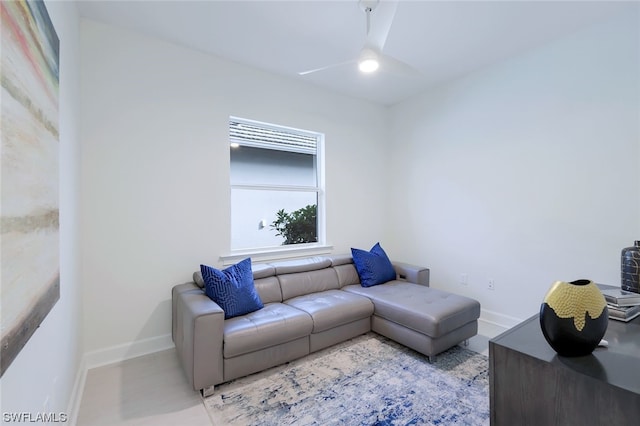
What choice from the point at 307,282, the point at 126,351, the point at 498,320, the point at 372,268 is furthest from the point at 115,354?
the point at 498,320

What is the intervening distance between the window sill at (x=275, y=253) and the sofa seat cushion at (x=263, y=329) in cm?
77

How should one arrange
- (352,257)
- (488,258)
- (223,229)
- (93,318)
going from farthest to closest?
1. (352,257)
2. (488,258)
3. (223,229)
4. (93,318)

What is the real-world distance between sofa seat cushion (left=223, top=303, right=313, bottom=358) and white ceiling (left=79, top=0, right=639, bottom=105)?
A: 95.9 inches

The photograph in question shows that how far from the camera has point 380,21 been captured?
1873mm

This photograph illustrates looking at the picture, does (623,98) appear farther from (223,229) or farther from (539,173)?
(223,229)

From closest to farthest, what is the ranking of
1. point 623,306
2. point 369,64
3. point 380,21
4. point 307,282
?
point 623,306, point 380,21, point 369,64, point 307,282

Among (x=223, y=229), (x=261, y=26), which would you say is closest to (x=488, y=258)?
(x=223, y=229)

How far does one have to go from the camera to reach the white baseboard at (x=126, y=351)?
7.71 ft

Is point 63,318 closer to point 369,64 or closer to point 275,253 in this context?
point 275,253

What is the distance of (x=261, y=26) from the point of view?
8.12 feet

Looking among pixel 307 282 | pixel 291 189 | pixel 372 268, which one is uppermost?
pixel 291 189

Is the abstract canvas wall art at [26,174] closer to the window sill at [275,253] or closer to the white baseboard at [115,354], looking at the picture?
the white baseboard at [115,354]

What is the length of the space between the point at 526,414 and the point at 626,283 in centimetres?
147

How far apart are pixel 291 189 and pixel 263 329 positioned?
188cm
